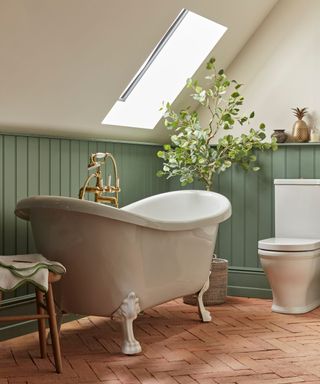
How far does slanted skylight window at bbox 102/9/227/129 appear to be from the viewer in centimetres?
470

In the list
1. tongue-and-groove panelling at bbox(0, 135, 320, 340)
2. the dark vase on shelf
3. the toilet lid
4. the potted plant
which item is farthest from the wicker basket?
the dark vase on shelf

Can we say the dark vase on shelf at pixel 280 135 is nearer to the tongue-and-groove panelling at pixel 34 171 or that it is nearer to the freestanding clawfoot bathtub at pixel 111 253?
the tongue-and-groove panelling at pixel 34 171

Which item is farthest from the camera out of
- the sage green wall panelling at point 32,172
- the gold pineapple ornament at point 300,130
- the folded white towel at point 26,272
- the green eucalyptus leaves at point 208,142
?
the gold pineapple ornament at point 300,130

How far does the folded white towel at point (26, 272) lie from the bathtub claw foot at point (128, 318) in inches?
17.9

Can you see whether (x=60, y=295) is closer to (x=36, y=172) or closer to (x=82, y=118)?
(x=36, y=172)

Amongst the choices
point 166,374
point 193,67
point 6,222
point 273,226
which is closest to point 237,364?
point 166,374

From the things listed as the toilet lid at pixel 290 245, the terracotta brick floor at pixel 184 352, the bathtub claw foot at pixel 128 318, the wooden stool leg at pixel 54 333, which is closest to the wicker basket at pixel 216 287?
the terracotta brick floor at pixel 184 352

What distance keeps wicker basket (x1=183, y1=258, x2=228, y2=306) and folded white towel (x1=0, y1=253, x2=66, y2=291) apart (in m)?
1.79

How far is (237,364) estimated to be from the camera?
3.15m

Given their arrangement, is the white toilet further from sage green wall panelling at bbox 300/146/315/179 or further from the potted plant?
the potted plant

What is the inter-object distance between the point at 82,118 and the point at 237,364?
6.25ft

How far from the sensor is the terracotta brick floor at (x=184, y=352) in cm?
296

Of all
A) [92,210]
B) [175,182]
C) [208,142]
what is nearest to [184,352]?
[92,210]

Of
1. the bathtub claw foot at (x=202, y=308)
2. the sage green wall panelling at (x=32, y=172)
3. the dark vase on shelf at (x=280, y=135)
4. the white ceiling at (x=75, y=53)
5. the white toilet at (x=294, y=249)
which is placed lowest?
the bathtub claw foot at (x=202, y=308)
